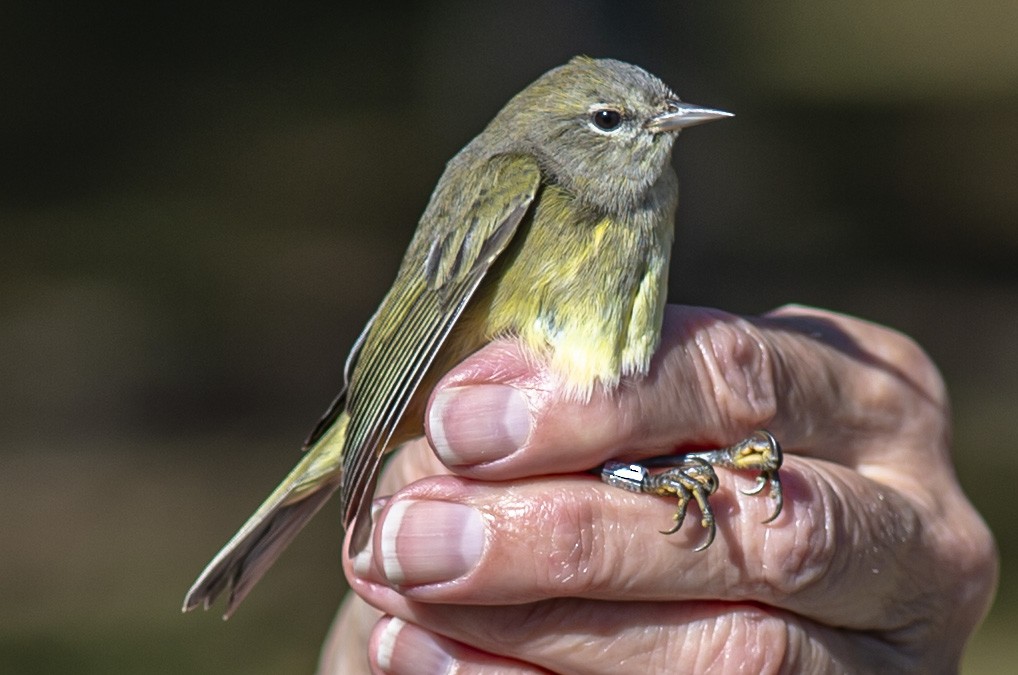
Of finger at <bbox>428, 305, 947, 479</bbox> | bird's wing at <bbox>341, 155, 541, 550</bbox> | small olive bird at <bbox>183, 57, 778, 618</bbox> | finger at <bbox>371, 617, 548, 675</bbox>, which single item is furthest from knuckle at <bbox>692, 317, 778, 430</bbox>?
finger at <bbox>371, 617, 548, 675</bbox>

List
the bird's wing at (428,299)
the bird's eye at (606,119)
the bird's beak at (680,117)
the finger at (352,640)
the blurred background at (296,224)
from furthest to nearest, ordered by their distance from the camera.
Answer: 1. the blurred background at (296,224)
2. the finger at (352,640)
3. the bird's eye at (606,119)
4. the bird's beak at (680,117)
5. the bird's wing at (428,299)

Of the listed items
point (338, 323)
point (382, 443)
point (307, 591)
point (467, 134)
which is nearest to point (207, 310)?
point (338, 323)

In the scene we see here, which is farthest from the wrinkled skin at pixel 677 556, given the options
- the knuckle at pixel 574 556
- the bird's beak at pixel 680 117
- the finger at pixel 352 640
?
the finger at pixel 352 640

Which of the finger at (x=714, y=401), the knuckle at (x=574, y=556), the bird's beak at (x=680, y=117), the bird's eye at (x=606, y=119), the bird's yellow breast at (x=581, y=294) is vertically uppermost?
the bird's beak at (x=680, y=117)

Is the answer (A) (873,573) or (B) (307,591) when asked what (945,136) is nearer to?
(B) (307,591)

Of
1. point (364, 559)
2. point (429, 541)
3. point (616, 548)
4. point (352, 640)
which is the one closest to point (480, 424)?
point (429, 541)

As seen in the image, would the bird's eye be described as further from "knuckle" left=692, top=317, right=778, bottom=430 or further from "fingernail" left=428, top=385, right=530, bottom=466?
"fingernail" left=428, top=385, right=530, bottom=466

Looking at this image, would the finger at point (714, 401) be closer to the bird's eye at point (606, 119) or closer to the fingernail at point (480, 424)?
the fingernail at point (480, 424)
